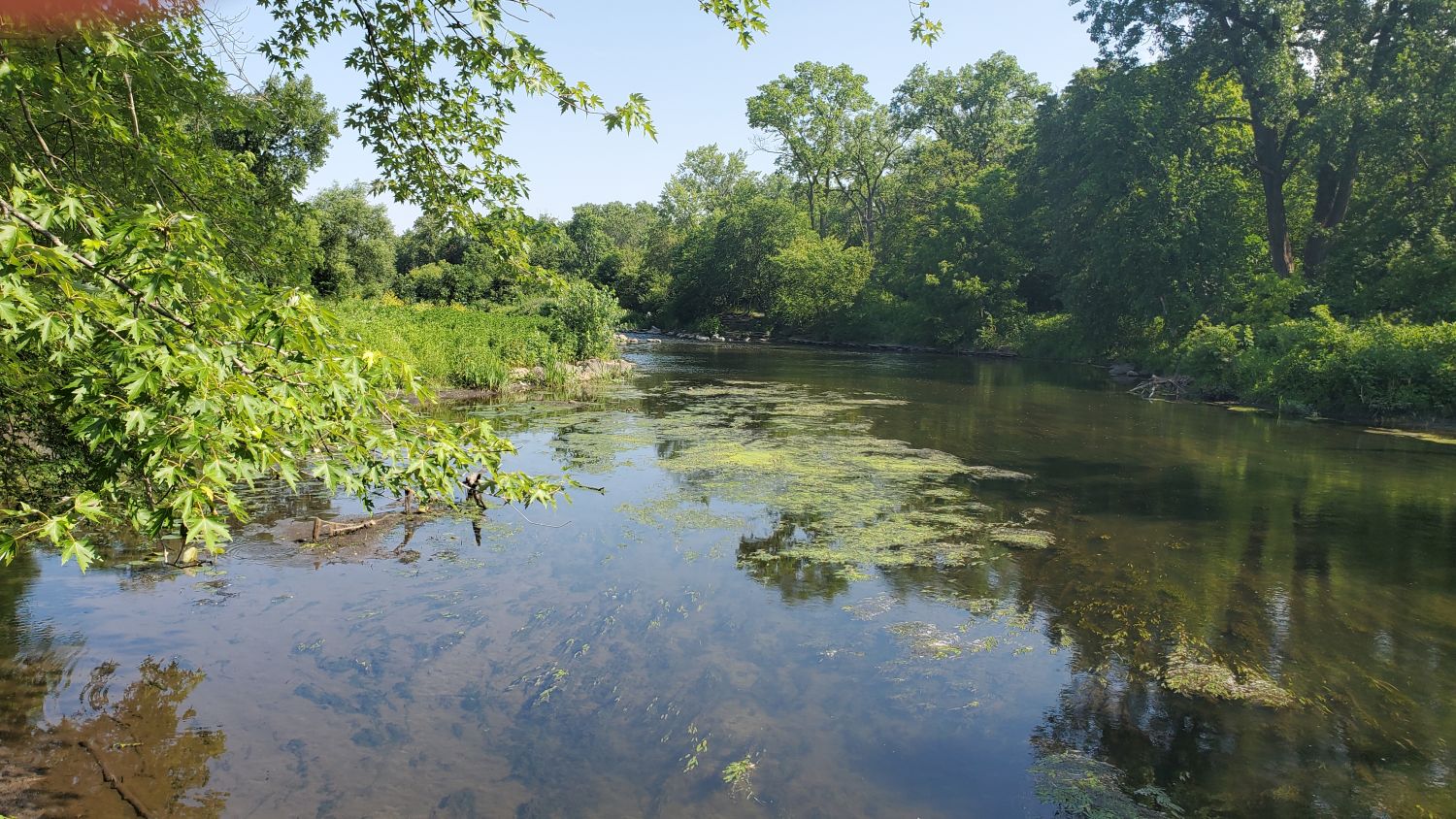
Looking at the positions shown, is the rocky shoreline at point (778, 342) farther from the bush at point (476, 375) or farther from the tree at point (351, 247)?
the bush at point (476, 375)

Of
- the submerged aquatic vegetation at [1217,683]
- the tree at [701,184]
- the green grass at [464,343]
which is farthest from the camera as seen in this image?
the tree at [701,184]

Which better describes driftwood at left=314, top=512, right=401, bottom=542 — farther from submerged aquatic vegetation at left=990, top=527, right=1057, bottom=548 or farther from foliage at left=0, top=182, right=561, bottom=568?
submerged aquatic vegetation at left=990, top=527, right=1057, bottom=548

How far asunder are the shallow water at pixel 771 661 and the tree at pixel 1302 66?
661 inches

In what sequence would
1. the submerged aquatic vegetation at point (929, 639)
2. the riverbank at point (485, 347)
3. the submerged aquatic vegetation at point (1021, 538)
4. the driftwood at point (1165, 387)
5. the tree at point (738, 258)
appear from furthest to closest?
the tree at point (738, 258)
the driftwood at point (1165, 387)
the riverbank at point (485, 347)
the submerged aquatic vegetation at point (1021, 538)
the submerged aquatic vegetation at point (929, 639)

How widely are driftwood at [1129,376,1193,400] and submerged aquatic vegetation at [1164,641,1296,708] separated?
19229 mm

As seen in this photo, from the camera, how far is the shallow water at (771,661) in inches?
183

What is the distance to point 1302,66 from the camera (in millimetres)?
26000

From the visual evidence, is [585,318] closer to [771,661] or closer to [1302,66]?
[771,661]

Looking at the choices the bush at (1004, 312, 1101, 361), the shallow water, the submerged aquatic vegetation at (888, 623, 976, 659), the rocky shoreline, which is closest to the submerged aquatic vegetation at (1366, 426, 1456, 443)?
the shallow water

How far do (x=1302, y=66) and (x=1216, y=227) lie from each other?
523cm

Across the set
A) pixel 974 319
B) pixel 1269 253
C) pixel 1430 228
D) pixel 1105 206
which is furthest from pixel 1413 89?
pixel 974 319

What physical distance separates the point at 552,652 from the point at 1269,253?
30.2 meters

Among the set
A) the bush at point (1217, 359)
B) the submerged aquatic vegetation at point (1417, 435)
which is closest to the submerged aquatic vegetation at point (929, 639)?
the submerged aquatic vegetation at point (1417, 435)

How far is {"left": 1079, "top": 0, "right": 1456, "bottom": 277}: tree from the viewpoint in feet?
75.5
